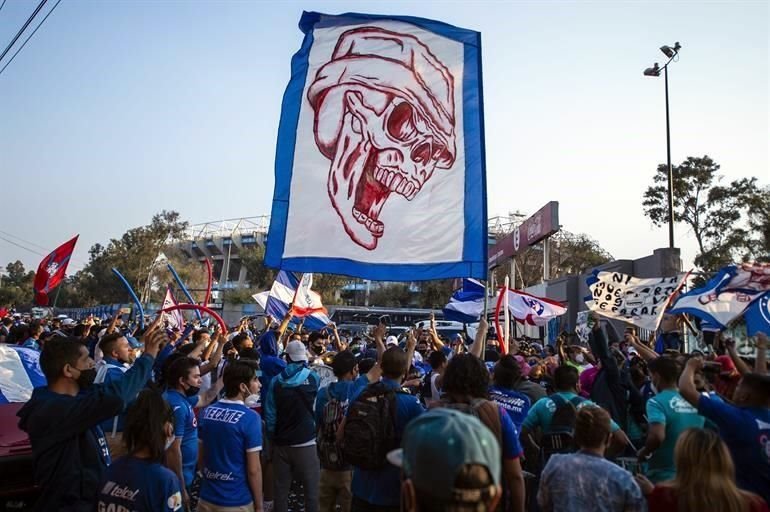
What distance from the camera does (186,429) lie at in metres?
4.73

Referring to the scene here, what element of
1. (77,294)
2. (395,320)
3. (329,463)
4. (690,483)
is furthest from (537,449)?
(77,294)

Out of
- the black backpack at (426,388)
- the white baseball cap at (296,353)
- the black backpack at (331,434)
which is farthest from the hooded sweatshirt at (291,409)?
the black backpack at (426,388)

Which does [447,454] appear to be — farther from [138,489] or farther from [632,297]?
[632,297]

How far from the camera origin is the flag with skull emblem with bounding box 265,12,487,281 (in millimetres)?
6434

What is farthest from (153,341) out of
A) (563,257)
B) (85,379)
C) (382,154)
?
(563,257)

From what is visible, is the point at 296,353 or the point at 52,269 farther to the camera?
the point at 52,269

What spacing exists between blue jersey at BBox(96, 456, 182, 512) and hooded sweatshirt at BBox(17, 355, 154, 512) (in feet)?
A: 0.70

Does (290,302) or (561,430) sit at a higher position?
(290,302)

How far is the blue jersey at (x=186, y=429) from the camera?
15.1 feet

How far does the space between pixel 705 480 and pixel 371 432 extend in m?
1.78

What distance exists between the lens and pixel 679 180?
104 feet

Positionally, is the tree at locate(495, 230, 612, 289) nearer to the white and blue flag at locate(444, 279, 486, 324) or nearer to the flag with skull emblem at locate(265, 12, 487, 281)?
the white and blue flag at locate(444, 279, 486, 324)

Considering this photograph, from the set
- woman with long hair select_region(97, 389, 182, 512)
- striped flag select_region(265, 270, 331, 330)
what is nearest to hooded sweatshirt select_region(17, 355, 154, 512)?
woman with long hair select_region(97, 389, 182, 512)

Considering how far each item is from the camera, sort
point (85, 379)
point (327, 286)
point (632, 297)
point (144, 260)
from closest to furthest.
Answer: point (85, 379) → point (632, 297) → point (144, 260) → point (327, 286)
